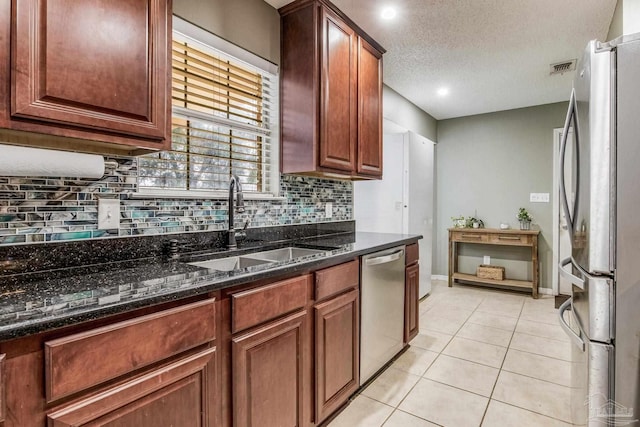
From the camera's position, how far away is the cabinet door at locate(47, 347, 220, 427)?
84cm

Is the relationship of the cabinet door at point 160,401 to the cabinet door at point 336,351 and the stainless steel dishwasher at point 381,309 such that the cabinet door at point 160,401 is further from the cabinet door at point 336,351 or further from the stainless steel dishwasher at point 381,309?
the stainless steel dishwasher at point 381,309

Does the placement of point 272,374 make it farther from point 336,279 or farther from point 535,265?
point 535,265

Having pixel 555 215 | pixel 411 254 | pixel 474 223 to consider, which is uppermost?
pixel 555 215

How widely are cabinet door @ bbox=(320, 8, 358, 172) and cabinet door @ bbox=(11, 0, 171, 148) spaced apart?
105 centimetres

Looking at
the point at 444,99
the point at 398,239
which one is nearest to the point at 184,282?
the point at 398,239

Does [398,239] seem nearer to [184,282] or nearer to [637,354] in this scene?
[637,354]

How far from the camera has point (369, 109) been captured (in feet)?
8.67

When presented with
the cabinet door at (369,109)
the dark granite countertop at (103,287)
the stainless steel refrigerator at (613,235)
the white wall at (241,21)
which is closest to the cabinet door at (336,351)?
the dark granite countertop at (103,287)

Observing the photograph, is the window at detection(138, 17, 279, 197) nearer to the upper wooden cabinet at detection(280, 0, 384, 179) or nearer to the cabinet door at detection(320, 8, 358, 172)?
the upper wooden cabinet at detection(280, 0, 384, 179)

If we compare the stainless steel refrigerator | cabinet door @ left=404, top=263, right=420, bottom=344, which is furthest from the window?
the stainless steel refrigerator

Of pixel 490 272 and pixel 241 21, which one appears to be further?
pixel 490 272

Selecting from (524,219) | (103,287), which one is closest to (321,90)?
(103,287)

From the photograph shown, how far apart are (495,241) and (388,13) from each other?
3243 millimetres

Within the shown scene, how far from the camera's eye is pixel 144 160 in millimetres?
1605
